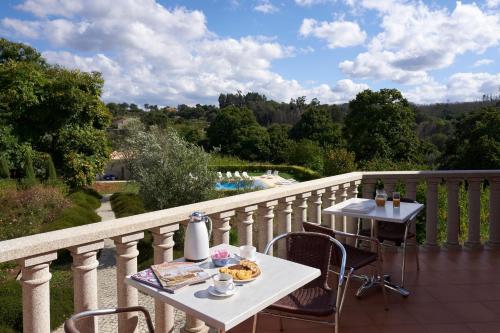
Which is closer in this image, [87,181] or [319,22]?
[319,22]

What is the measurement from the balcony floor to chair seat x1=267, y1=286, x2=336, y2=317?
435 millimetres

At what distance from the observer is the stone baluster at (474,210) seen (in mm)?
4570

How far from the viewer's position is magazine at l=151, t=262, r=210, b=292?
68.4 inches

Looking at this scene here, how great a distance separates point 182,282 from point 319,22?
733 cm

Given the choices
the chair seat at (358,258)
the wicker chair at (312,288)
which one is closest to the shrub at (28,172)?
the chair seat at (358,258)

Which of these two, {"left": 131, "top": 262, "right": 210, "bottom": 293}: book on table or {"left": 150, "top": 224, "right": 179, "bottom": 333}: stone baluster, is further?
{"left": 150, "top": 224, "right": 179, "bottom": 333}: stone baluster

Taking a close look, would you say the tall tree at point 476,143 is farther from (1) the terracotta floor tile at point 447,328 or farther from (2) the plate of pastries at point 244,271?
(2) the plate of pastries at point 244,271

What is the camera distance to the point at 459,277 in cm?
379

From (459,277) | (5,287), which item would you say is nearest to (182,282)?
(459,277)

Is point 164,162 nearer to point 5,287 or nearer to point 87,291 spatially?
point 5,287

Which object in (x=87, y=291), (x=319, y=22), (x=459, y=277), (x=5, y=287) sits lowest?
(x=5, y=287)

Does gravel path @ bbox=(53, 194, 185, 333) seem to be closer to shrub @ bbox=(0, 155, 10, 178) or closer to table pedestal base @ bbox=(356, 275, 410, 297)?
table pedestal base @ bbox=(356, 275, 410, 297)

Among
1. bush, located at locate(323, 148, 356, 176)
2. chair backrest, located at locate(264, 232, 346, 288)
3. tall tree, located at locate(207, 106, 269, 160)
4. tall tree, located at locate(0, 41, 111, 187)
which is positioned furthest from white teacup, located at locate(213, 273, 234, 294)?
tall tree, located at locate(207, 106, 269, 160)

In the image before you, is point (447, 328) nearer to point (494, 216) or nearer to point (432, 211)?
point (432, 211)
